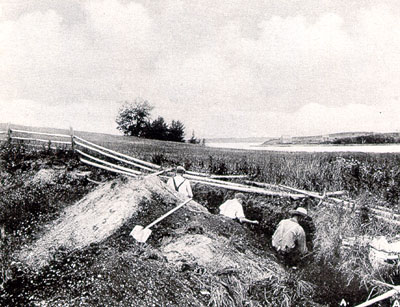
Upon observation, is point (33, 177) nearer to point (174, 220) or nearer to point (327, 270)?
point (174, 220)

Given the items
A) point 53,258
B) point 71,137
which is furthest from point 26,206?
point 71,137

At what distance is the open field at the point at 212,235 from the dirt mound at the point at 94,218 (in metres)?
0.24

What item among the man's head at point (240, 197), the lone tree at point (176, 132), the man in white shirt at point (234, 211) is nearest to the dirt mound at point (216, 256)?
the man in white shirt at point (234, 211)

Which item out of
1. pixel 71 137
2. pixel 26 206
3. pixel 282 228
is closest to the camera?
pixel 282 228

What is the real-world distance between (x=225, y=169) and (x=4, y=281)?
23.6 feet

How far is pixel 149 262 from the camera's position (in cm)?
496

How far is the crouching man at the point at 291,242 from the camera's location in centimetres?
654

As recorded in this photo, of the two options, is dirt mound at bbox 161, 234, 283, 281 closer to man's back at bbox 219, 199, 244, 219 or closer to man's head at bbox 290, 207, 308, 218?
man's head at bbox 290, 207, 308, 218

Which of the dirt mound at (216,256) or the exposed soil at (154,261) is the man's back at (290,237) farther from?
the dirt mound at (216,256)

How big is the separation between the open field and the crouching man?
255 millimetres

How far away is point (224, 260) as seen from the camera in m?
5.41

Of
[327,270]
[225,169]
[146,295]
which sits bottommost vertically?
[327,270]

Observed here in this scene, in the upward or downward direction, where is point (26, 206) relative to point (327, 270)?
upward

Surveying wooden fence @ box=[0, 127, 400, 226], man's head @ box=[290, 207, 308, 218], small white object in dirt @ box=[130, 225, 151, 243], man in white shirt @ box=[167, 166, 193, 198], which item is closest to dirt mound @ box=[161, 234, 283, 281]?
small white object in dirt @ box=[130, 225, 151, 243]
